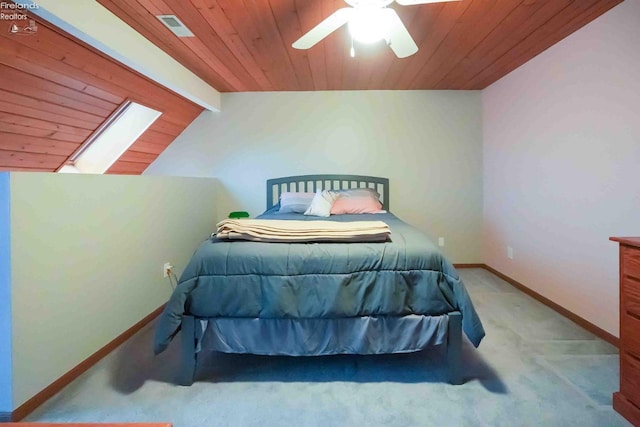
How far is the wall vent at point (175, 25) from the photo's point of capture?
223cm

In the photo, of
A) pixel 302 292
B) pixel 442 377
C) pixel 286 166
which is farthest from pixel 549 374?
pixel 286 166

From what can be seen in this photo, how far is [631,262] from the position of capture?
156 centimetres

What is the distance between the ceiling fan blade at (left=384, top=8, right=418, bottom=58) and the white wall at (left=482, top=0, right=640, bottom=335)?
1.33 meters

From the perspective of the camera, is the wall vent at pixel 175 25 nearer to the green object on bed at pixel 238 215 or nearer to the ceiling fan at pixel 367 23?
the ceiling fan at pixel 367 23

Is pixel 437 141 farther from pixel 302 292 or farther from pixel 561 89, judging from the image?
pixel 302 292

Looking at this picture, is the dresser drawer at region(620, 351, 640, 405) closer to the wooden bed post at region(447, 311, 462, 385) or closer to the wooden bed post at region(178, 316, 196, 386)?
the wooden bed post at region(447, 311, 462, 385)

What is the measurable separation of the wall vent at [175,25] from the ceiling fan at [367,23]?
2.81ft

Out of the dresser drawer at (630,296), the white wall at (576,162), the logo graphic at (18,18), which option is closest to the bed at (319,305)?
the dresser drawer at (630,296)

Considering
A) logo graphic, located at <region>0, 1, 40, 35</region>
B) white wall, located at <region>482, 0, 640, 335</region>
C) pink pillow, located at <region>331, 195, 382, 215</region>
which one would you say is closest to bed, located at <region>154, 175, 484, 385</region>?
white wall, located at <region>482, 0, 640, 335</region>

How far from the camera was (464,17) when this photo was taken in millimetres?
2281

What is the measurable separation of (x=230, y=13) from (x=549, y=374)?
2.88m

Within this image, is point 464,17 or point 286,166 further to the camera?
point 286,166

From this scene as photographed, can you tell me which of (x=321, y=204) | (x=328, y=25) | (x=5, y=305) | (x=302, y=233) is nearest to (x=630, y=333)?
(x=302, y=233)

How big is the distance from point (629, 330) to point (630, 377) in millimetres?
212
